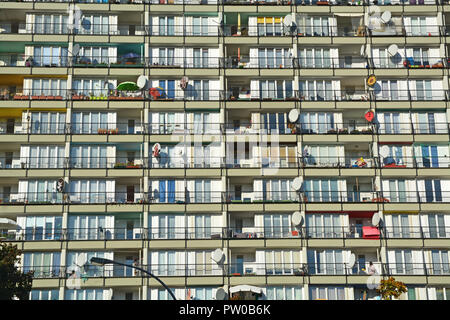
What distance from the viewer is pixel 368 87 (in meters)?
69.8

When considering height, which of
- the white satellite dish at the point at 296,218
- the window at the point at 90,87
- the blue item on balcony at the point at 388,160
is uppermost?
the window at the point at 90,87

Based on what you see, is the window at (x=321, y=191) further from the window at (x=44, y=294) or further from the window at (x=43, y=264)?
→ the window at (x=44, y=294)

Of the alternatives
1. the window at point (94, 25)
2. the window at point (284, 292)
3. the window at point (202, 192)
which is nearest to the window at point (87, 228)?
the window at point (202, 192)

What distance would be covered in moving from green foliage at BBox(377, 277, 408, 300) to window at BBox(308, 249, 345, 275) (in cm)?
470

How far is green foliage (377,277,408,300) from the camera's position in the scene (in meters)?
58.0

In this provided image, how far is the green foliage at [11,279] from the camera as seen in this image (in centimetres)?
5124

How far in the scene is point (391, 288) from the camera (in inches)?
2301

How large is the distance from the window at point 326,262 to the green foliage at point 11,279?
24154mm

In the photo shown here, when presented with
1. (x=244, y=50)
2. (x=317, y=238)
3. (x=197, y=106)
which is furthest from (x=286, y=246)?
(x=244, y=50)

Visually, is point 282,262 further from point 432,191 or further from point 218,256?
point 432,191

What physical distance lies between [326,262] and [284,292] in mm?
4810

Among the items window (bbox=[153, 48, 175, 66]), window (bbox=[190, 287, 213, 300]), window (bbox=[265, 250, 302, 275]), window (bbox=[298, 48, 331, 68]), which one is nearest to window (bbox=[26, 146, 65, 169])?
window (bbox=[153, 48, 175, 66])
